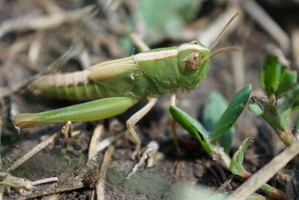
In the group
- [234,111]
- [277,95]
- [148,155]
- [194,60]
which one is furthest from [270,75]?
[148,155]

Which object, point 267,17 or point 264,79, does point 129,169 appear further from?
point 267,17

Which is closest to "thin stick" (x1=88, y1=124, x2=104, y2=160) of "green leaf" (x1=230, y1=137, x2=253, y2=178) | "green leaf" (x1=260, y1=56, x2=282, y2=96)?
"green leaf" (x1=230, y1=137, x2=253, y2=178)

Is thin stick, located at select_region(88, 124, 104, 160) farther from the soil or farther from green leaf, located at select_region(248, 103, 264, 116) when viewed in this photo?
green leaf, located at select_region(248, 103, 264, 116)

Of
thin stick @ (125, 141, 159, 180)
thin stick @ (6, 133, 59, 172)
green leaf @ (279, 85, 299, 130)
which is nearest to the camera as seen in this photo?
green leaf @ (279, 85, 299, 130)

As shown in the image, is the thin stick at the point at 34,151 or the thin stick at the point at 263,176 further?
the thin stick at the point at 34,151

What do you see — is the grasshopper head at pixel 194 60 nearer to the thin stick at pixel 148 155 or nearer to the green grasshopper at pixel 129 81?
the green grasshopper at pixel 129 81

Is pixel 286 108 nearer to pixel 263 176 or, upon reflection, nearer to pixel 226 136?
pixel 263 176

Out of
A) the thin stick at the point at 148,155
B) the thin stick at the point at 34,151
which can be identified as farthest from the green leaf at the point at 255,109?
the thin stick at the point at 34,151

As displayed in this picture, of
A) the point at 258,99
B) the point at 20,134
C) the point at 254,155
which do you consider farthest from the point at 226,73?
the point at 20,134
